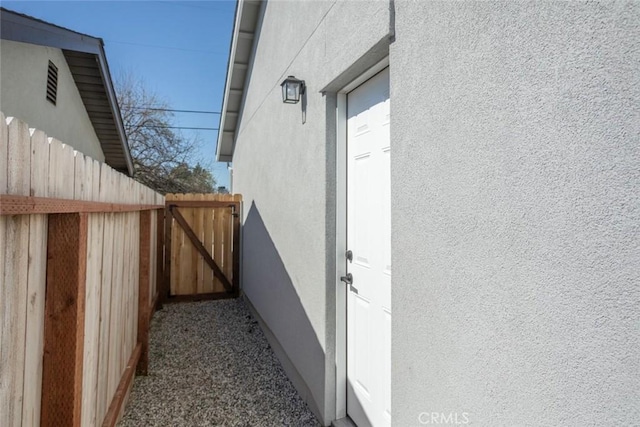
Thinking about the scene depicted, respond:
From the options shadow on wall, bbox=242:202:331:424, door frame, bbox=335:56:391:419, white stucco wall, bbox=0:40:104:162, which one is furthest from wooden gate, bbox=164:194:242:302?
door frame, bbox=335:56:391:419

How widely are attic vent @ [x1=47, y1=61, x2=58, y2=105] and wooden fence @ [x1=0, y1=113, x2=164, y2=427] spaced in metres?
4.39

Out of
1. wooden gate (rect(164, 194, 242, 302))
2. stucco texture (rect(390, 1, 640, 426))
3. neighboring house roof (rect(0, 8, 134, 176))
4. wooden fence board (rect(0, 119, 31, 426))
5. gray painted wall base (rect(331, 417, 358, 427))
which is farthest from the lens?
wooden gate (rect(164, 194, 242, 302))

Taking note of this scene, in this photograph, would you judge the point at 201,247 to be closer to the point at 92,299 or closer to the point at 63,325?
the point at 92,299

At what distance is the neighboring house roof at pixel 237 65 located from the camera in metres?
5.41

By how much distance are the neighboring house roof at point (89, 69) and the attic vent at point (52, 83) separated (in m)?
0.38

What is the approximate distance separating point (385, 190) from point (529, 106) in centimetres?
110

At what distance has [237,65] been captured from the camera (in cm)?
625

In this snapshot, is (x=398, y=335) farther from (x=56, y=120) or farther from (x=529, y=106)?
(x=56, y=120)

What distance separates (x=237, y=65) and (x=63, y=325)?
566 cm

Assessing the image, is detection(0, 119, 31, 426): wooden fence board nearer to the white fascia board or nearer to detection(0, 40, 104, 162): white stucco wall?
detection(0, 40, 104, 162): white stucco wall

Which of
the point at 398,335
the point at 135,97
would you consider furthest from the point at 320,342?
the point at 135,97

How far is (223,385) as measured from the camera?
345 cm

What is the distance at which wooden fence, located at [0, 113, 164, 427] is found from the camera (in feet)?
3.66

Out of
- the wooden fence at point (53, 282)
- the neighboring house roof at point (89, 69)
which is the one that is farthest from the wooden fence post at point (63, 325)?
the neighboring house roof at point (89, 69)
